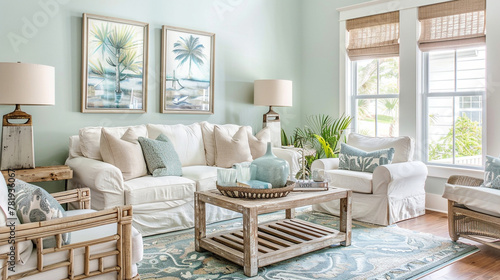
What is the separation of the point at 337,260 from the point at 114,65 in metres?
2.90

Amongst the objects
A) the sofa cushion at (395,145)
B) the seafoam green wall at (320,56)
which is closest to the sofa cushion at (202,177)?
the sofa cushion at (395,145)

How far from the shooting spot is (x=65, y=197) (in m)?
2.66

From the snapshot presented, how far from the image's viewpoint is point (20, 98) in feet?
10.7

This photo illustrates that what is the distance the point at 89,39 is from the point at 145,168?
1407mm

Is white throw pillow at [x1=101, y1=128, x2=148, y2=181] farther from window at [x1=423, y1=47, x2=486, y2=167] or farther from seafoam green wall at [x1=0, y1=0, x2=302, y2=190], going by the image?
window at [x1=423, y1=47, x2=486, y2=167]

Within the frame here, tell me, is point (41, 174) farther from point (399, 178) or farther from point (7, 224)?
point (399, 178)

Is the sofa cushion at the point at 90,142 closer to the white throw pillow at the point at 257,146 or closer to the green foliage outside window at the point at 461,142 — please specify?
the white throw pillow at the point at 257,146

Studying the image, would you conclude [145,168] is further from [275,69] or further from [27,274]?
[275,69]

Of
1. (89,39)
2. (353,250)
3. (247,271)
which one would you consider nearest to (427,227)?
(353,250)

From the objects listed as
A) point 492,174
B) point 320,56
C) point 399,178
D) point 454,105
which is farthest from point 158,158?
point 454,105

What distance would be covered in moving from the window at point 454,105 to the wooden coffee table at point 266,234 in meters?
2.03

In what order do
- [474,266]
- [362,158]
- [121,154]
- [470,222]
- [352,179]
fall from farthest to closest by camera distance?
[362,158], [352,179], [121,154], [470,222], [474,266]

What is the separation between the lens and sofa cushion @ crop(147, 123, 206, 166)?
432 centimetres

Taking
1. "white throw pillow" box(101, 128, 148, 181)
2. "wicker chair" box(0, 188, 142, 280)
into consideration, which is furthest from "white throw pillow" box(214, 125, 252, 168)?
"wicker chair" box(0, 188, 142, 280)
